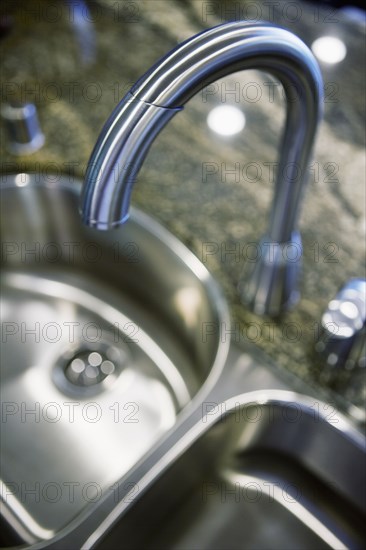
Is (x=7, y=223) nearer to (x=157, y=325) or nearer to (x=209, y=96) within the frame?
(x=157, y=325)

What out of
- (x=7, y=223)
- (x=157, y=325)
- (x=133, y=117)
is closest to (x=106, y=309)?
(x=157, y=325)

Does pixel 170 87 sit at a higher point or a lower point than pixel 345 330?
lower

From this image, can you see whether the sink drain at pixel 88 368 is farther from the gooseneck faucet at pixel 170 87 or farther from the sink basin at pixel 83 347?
the gooseneck faucet at pixel 170 87

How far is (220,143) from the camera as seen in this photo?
1038 millimetres

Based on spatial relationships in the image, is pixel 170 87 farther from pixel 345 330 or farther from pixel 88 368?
pixel 88 368

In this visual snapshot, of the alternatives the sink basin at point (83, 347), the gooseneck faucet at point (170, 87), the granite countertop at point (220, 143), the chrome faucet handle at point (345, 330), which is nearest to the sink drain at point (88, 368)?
the sink basin at point (83, 347)

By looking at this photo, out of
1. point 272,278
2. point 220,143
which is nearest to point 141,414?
point 272,278

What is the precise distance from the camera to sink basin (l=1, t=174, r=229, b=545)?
2.73 ft

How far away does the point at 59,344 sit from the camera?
1.00 meters

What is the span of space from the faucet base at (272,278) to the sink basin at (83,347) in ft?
0.15

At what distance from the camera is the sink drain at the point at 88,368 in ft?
3.09

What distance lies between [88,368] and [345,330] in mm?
417

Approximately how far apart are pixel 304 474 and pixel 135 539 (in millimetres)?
228

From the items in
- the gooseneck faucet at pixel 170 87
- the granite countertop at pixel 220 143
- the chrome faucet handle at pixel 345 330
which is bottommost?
the gooseneck faucet at pixel 170 87
